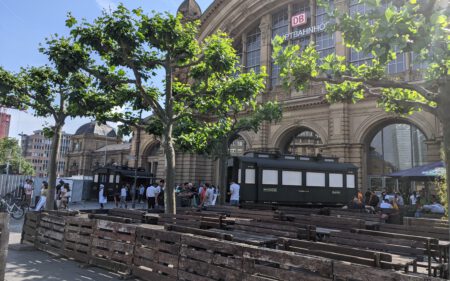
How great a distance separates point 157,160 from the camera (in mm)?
46562

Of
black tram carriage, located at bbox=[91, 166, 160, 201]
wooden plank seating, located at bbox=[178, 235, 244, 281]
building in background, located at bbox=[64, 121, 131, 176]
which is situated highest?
building in background, located at bbox=[64, 121, 131, 176]

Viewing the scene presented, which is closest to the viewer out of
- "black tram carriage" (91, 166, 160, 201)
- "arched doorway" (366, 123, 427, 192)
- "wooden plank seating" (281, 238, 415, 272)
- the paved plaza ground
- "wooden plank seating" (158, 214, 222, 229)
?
"wooden plank seating" (281, 238, 415, 272)

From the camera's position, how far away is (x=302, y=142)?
3369 centimetres

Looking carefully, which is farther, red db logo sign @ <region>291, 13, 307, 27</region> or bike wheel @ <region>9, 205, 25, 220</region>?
red db logo sign @ <region>291, 13, 307, 27</region>

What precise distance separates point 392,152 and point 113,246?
2556 centimetres

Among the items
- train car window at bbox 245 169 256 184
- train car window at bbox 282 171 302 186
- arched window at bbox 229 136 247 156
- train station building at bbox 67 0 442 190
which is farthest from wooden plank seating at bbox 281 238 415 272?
arched window at bbox 229 136 247 156

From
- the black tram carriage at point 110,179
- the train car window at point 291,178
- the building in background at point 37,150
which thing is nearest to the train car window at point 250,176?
the train car window at point 291,178

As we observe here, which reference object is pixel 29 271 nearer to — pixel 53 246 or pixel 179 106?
pixel 53 246

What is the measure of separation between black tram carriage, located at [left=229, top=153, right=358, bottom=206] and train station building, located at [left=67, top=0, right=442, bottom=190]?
3114 mm

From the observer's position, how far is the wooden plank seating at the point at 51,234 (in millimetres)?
9078

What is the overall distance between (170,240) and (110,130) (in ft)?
310

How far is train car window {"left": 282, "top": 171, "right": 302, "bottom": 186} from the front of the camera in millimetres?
21375

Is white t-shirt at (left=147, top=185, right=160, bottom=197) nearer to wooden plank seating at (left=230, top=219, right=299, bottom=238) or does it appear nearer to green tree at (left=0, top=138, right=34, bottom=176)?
wooden plank seating at (left=230, top=219, right=299, bottom=238)

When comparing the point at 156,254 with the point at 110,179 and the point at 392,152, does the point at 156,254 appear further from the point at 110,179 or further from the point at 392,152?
the point at 110,179
